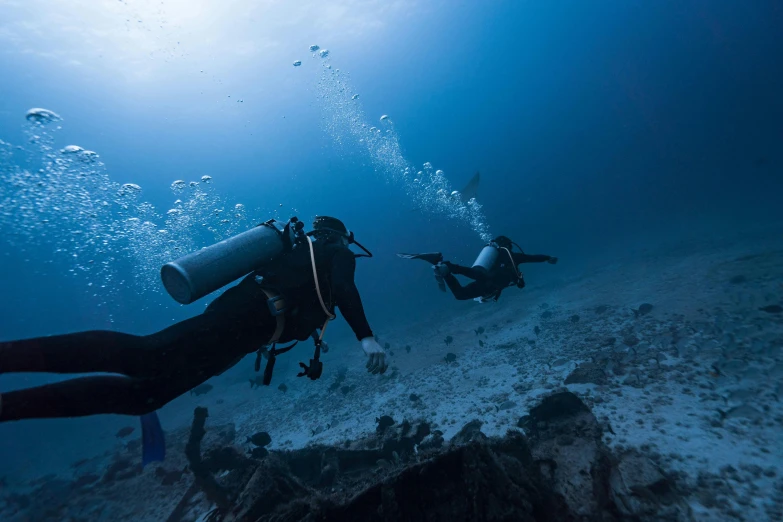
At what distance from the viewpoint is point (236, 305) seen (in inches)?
120

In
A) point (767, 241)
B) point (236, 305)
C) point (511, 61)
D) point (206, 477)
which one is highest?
point (511, 61)

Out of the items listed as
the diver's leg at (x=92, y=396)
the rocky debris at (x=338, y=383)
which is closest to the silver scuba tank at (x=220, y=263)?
the diver's leg at (x=92, y=396)

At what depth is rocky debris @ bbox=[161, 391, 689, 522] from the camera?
281 centimetres

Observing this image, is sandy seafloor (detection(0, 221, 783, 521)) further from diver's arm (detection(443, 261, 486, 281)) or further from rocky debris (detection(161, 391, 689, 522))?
diver's arm (detection(443, 261, 486, 281))

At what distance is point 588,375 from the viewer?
7.48 m

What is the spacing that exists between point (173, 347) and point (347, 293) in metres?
1.60

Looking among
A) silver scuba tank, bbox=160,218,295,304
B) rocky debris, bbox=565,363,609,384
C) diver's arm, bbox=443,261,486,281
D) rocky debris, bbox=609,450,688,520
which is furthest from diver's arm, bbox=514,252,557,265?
silver scuba tank, bbox=160,218,295,304

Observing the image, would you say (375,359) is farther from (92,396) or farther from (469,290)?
(469,290)

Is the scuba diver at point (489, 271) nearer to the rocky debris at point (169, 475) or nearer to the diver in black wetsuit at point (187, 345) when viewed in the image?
the diver in black wetsuit at point (187, 345)

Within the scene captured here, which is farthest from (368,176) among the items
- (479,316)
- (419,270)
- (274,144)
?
(479,316)

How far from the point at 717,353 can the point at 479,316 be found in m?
15.0

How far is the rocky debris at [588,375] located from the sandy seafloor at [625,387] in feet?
0.17

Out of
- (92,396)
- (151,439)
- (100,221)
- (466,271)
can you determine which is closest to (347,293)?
(92,396)

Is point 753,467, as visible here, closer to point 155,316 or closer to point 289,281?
point 289,281
